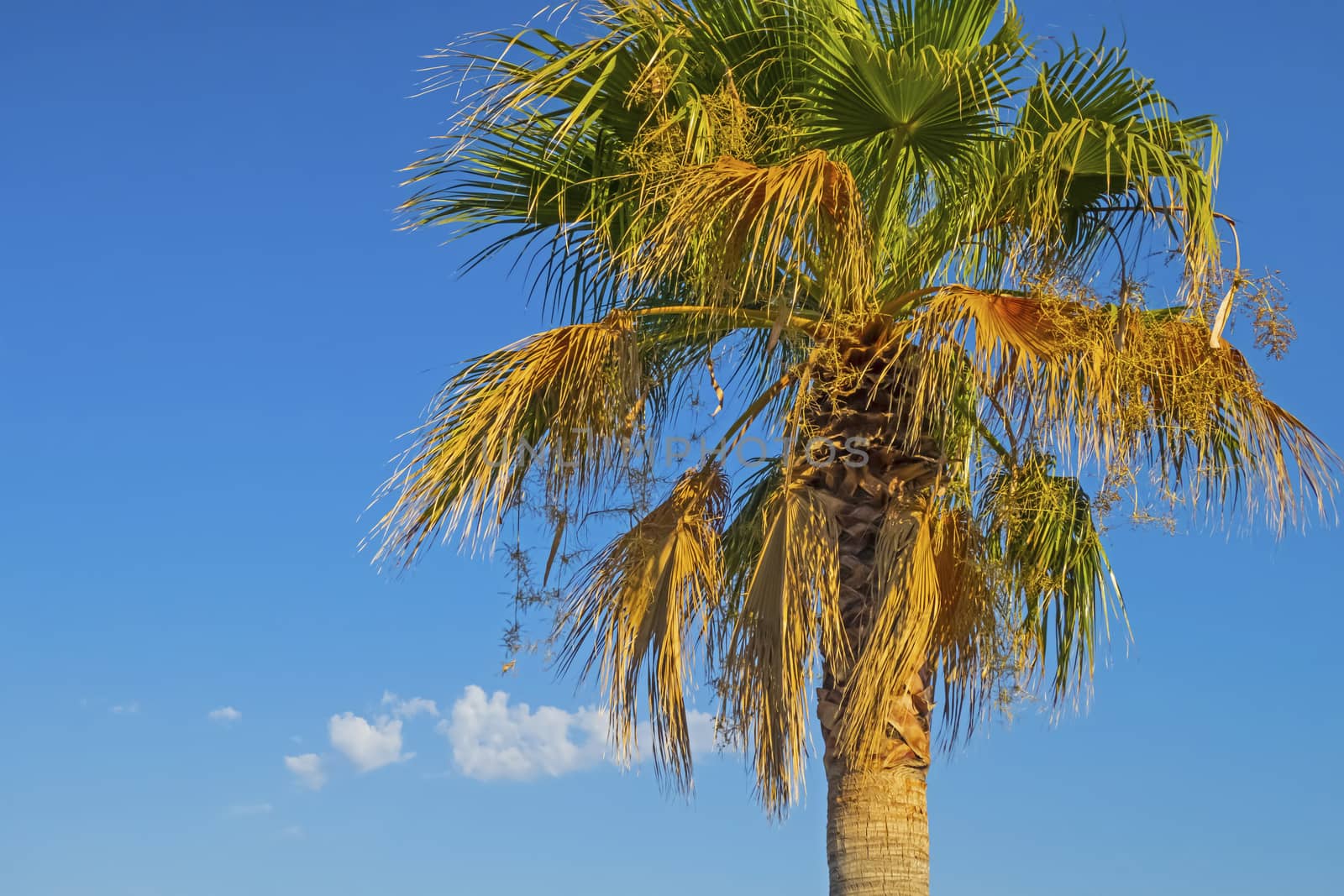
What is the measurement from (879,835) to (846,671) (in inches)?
35.2

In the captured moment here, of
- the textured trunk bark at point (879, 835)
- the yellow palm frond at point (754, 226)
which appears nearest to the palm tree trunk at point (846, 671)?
the textured trunk bark at point (879, 835)

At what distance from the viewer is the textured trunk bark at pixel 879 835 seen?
742cm

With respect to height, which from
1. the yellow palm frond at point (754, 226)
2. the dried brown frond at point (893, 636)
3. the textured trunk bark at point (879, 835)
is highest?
the yellow palm frond at point (754, 226)

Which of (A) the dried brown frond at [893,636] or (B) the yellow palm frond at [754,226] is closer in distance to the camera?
(B) the yellow palm frond at [754,226]

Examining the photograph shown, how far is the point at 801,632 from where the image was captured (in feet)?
24.5

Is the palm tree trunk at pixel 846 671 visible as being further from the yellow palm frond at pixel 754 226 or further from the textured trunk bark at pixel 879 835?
the yellow palm frond at pixel 754 226

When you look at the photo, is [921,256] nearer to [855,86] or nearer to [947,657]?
[855,86]

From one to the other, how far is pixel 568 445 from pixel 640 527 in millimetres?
745

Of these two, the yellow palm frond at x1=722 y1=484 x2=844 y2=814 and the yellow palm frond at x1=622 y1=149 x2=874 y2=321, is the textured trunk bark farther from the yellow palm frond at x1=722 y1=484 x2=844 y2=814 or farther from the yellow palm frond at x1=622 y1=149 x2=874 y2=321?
the yellow palm frond at x1=622 y1=149 x2=874 y2=321

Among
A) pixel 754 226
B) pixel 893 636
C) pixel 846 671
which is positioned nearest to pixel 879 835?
pixel 846 671

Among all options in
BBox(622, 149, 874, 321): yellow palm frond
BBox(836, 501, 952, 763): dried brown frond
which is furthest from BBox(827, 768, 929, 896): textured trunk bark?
BBox(622, 149, 874, 321): yellow palm frond

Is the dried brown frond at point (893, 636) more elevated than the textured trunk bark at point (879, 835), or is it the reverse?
the dried brown frond at point (893, 636)

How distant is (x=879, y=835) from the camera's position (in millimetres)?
7445

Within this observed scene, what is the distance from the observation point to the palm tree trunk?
24.5ft
